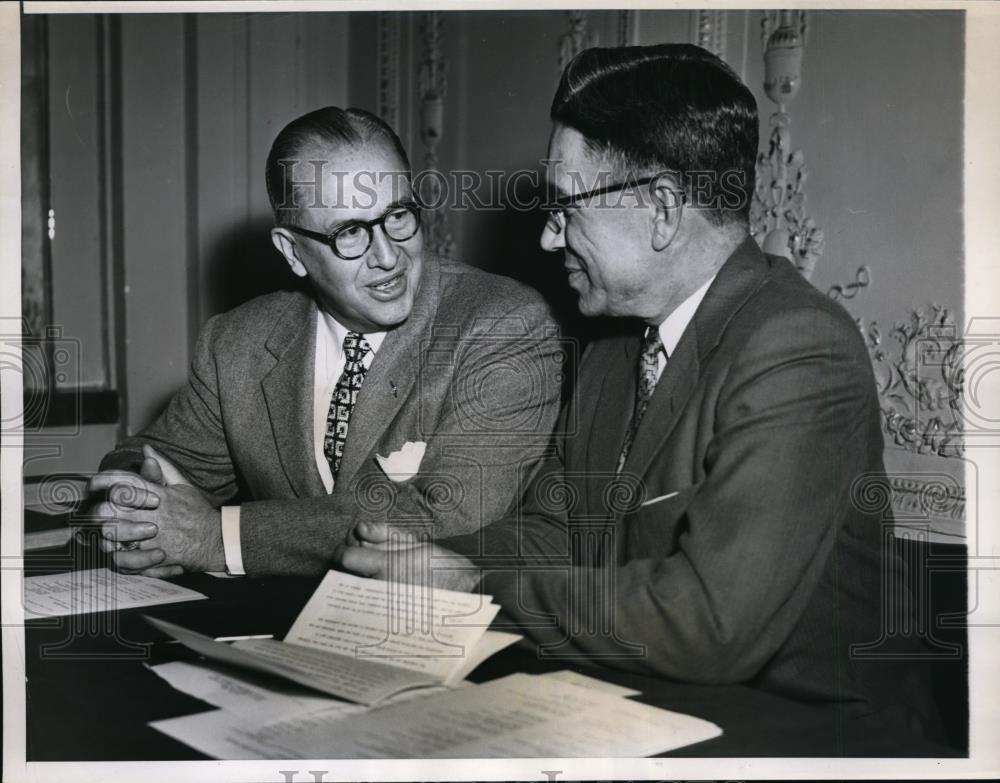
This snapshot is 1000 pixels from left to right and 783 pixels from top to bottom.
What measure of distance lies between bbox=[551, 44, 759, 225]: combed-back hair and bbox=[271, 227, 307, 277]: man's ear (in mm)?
644

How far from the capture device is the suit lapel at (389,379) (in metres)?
1.87

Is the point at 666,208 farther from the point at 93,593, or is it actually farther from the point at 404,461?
the point at 93,593

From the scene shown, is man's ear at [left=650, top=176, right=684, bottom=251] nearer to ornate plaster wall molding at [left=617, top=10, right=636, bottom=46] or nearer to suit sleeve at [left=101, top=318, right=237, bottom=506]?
ornate plaster wall molding at [left=617, top=10, right=636, bottom=46]

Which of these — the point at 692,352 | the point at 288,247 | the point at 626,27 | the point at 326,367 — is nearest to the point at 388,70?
the point at 626,27

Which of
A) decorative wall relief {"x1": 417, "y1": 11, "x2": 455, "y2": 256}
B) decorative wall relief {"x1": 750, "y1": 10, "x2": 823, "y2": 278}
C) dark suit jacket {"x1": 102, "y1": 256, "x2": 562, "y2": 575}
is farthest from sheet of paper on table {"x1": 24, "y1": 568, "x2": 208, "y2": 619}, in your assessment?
decorative wall relief {"x1": 417, "y1": 11, "x2": 455, "y2": 256}

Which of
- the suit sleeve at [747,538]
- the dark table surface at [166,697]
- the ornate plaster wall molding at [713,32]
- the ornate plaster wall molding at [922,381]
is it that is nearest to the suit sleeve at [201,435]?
the dark table surface at [166,697]

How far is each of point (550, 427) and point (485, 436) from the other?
118 millimetres

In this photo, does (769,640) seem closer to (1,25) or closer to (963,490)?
(963,490)

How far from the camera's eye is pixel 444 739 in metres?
1.19

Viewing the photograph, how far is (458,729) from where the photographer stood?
47.2 inches

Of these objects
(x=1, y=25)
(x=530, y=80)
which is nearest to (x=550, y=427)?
(x=530, y=80)

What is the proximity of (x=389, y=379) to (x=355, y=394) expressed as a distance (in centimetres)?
8

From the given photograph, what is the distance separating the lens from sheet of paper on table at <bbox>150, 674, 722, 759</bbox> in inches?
46.8

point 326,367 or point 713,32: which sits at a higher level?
point 713,32
